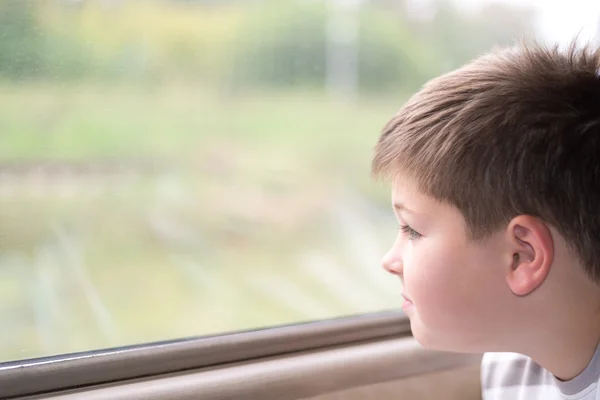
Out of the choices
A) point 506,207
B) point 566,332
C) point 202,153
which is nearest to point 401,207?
point 506,207

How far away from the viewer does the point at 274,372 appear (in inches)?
36.8

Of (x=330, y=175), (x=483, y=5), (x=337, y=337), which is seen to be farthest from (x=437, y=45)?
(x=337, y=337)

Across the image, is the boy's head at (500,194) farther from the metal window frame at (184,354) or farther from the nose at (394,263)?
the metal window frame at (184,354)

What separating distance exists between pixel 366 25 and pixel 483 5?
10.6 inches

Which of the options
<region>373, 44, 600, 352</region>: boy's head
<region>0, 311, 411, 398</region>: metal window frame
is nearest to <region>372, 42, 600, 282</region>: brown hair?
<region>373, 44, 600, 352</region>: boy's head

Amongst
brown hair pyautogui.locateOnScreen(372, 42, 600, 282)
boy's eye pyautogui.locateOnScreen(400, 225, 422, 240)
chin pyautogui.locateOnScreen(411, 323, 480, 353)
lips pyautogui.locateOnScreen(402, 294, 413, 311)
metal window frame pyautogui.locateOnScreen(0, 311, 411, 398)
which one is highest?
brown hair pyautogui.locateOnScreen(372, 42, 600, 282)

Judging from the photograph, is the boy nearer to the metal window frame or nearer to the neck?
the neck

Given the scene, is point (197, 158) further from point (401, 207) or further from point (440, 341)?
point (440, 341)

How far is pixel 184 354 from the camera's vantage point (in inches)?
37.3

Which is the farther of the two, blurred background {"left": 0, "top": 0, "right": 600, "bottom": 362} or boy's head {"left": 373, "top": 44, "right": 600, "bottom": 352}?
blurred background {"left": 0, "top": 0, "right": 600, "bottom": 362}

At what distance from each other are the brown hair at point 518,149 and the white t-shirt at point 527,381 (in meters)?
0.16

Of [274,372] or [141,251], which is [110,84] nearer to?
[141,251]

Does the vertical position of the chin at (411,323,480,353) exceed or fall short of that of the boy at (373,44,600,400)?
it falls short

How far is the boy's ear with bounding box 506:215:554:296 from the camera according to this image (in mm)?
821
